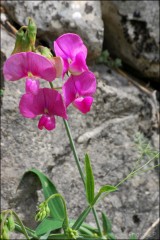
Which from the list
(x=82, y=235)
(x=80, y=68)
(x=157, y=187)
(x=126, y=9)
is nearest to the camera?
(x=80, y=68)

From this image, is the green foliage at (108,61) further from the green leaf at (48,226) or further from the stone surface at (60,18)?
the green leaf at (48,226)

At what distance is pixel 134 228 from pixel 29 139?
25.5 inches

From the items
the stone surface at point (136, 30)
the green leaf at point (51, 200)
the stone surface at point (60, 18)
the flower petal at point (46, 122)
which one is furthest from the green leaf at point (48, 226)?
the stone surface at point (136, 30)

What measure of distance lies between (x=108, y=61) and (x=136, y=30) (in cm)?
23

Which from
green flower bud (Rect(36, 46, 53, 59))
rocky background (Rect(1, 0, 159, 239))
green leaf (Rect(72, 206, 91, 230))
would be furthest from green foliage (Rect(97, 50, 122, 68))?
green flower bud (Rect(36, 46, 53, 59))

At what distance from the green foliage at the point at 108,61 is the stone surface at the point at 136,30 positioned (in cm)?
7

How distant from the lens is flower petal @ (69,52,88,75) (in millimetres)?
1503

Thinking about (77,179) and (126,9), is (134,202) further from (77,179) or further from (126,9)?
(126,9)

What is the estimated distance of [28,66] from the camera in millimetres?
1454

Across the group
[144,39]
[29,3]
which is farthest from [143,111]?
[29,3]

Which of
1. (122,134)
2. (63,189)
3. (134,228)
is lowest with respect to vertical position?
(134,228)

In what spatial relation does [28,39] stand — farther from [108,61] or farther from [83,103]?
[108,61]

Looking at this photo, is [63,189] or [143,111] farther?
[143,111]

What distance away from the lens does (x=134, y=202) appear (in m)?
2.40
